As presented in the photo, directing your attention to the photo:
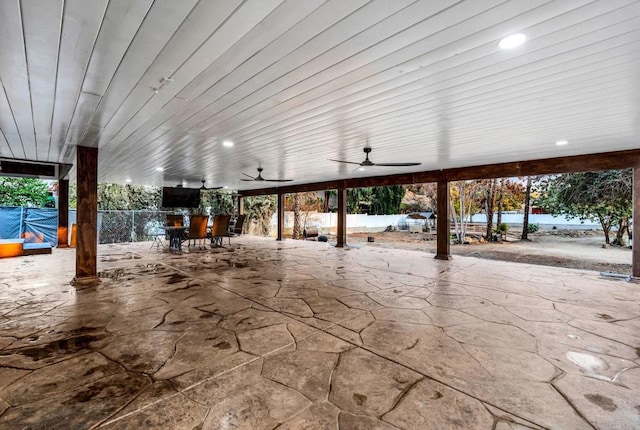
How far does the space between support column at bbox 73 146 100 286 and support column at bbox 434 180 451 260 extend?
301 inches

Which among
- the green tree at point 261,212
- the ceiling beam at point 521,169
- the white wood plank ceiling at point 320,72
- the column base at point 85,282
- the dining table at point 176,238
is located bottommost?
the column base at point 85,282

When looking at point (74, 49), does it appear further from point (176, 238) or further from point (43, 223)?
point (43, 223)

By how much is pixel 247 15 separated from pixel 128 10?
70cm

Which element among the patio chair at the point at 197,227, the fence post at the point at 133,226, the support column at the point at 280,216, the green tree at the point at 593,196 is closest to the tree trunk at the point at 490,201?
the green tree at the point at 593,196

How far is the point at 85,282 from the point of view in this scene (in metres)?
4.62

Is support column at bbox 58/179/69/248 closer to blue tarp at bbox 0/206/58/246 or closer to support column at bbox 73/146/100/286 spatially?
blue tarp at bbox 0/206/58/246

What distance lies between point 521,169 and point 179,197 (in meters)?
11.8

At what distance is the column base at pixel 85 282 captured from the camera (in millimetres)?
4543

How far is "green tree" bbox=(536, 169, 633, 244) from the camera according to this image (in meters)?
8.68

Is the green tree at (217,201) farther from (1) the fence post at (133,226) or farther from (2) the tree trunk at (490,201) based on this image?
(2) the tree trunk at (490,201)

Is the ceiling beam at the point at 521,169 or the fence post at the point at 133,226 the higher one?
the ceiling beam at the point at 521,169

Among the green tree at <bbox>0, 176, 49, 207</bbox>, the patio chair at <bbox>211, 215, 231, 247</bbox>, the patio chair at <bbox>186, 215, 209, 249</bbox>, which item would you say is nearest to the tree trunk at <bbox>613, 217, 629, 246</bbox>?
the patio chair at <bbox>211, 215, 231, 247</bbox>

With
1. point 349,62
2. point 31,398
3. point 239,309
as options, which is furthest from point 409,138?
point 31,398

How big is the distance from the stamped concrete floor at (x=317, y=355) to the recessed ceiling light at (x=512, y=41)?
7.99 feet
